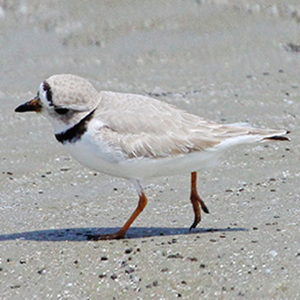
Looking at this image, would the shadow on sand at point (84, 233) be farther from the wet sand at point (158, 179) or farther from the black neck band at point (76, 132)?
the black neck band at point (76, 132)

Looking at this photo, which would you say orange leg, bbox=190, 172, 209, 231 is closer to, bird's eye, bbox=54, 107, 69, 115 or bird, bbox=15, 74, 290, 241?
bird, bbox=15, 74, 290, 241

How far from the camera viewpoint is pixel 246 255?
484 centimetres

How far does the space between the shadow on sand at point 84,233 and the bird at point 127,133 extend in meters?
0.10

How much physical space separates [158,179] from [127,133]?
5.96 ft

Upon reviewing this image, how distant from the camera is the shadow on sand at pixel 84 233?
5395 millimetres

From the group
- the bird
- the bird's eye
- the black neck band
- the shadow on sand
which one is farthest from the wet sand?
the bird's eye

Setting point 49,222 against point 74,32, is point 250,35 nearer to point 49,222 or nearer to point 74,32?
point 74,32

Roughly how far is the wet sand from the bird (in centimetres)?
48

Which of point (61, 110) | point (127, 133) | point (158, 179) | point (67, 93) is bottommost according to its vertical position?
point (158, 179)

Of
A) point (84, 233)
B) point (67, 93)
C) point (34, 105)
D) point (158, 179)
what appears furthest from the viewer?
point (158, 179)

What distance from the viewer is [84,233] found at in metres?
5.55

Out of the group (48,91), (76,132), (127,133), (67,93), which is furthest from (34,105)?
(127,133)

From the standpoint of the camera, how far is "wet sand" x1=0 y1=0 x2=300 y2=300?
473 cm

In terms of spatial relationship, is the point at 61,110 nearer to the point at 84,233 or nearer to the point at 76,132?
the point at 76,132
